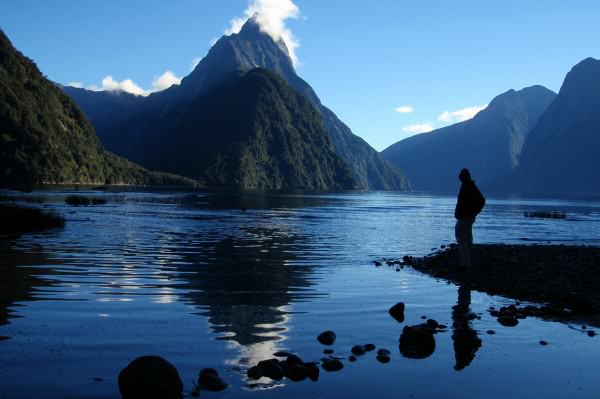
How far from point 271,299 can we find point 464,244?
1017cm

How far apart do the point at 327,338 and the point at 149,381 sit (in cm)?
476

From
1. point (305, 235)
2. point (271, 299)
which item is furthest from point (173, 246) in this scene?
point (271, 299)

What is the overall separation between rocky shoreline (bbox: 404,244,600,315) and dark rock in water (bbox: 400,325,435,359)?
620 centimetres

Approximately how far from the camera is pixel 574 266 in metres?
25.8

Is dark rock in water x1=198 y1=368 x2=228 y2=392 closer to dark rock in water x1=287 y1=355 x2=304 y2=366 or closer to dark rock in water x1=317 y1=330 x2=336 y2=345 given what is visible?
dark rock in water x1=287 y1=355 x2=304 y2=366

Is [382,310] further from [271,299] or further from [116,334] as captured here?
[116,334]

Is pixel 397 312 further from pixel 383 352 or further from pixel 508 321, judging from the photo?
pixel 383 352

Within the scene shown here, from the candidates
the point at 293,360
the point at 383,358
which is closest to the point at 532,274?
the point at 383,358

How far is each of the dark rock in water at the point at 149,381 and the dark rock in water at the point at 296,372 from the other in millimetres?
2008

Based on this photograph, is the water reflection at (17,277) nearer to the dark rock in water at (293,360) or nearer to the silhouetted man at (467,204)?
the dark rock in water at (293,360)

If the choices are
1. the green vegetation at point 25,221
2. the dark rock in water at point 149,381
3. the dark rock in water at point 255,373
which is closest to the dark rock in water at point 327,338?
the dark rock in water at point 255,373

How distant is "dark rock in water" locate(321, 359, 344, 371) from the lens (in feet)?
34.3

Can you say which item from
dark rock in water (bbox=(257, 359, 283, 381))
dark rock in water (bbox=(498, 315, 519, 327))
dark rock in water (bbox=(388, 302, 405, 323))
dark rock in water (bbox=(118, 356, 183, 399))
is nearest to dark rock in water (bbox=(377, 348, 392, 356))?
dark rock in water (bbox=(257, 359, 283, 381))

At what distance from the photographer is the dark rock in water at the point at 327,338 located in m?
12.3
